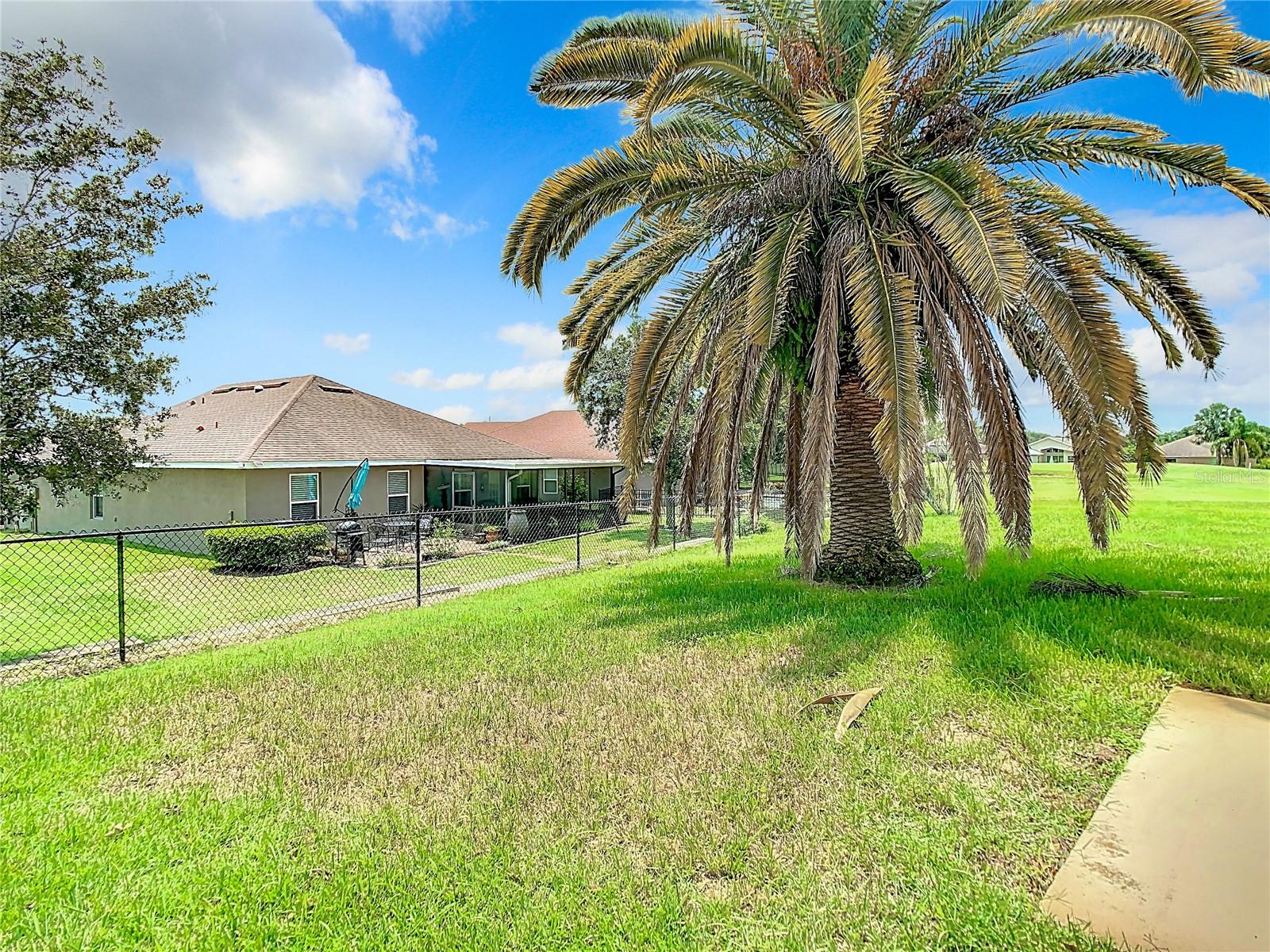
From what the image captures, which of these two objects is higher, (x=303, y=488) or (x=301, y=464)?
(x=301, y=464)

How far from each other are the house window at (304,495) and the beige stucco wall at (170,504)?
124cm

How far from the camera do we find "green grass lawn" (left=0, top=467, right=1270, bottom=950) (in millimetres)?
2459

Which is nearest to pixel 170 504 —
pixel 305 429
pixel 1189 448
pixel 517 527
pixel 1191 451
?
pixel 305 429

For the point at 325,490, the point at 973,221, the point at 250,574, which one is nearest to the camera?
the point at 973,221

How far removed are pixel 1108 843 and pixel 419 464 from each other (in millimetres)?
19722

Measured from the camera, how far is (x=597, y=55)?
654 centimetres

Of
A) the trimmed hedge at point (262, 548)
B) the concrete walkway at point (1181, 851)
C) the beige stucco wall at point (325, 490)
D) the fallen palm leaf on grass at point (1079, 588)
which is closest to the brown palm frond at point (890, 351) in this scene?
the fallen palm leaf on grass at point (1079, 588)

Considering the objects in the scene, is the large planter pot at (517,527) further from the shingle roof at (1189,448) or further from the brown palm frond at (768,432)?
the shingle roof at (1189,448)

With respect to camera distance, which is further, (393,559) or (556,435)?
(556,435)

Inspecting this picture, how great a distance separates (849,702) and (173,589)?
514 inches

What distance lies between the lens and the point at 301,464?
1614 centimetres

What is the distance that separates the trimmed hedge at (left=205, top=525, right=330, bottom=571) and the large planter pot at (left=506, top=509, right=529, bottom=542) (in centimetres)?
535

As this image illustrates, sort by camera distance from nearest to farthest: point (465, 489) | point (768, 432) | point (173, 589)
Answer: point (768, 432) < point (173, 589) < point (465, 489)

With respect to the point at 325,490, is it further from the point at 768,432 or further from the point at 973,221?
the point at 973,221
